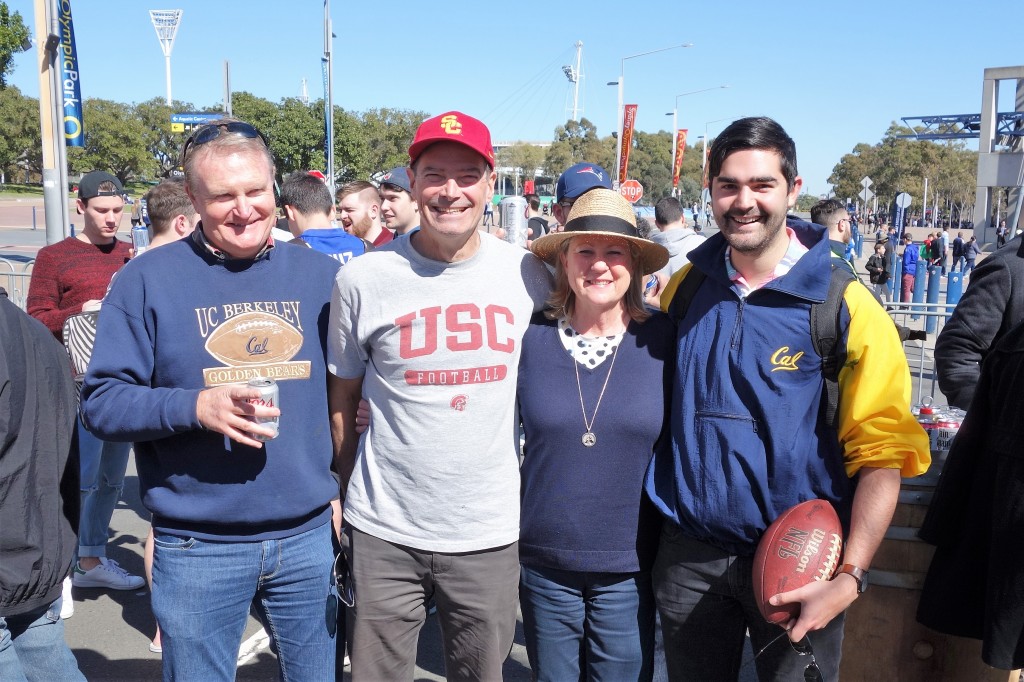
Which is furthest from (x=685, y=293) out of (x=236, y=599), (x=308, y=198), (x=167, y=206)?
(x=308, y=198)

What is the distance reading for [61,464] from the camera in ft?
8.27

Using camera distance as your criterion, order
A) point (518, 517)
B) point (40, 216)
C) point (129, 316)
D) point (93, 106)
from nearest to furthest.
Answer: point (129, 316) → point (518, 517) → point (40, 216) → point (93, 106)

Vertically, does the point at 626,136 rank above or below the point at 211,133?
above

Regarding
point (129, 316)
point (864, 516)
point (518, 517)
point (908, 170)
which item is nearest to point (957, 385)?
point (864, 516)

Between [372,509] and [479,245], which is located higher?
[479,245]

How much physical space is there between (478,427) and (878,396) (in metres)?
1.17

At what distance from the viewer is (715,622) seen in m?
2.50

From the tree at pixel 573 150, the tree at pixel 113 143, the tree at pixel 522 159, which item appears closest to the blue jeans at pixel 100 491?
the tree at pixel 113 143

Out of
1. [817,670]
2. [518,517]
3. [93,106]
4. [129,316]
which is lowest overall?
[817,670]

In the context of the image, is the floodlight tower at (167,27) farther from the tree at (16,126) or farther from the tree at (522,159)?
the tree at (522,159)

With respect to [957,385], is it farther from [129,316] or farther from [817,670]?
[129,316]

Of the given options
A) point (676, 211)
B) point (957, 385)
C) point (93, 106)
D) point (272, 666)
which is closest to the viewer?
point (957, 385)

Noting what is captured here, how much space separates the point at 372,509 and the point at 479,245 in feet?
3.04

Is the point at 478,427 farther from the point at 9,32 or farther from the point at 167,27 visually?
the point at 167,27
